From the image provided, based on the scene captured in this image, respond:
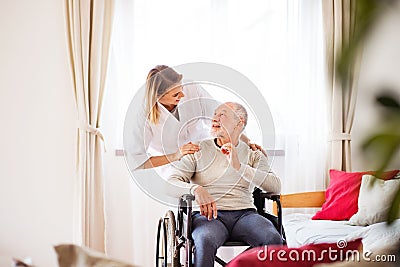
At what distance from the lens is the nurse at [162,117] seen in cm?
245

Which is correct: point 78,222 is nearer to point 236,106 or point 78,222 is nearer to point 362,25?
point 236,106

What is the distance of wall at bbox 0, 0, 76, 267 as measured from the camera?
3637mm

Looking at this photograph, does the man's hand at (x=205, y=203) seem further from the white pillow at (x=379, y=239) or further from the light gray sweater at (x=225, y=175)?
the white pillow at (x=379, y=239)

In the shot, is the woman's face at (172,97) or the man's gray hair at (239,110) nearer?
the woman's face at (172,97)

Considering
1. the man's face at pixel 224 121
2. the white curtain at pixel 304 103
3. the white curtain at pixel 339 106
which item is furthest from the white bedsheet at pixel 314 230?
the man's face at pixel 224 121

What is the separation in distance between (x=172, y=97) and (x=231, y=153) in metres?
0.43

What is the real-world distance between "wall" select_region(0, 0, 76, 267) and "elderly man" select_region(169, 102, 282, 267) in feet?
3.93

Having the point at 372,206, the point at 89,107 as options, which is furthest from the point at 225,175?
the point at 89,107

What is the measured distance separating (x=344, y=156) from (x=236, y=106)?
148 centimetres

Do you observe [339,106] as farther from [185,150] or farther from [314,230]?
[185,150]

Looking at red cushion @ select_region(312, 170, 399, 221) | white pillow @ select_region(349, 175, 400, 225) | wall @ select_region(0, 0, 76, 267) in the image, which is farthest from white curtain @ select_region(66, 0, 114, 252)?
white pillow @ select_region(349, 175, 400, 225)

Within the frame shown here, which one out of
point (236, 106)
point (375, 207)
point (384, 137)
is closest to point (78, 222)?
point (236, 106)

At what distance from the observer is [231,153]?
2711mm

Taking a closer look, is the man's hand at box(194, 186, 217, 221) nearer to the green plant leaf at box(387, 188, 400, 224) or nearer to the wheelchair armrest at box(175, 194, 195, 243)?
the wheelchair armrest at box(175, 194, 195, 243)
